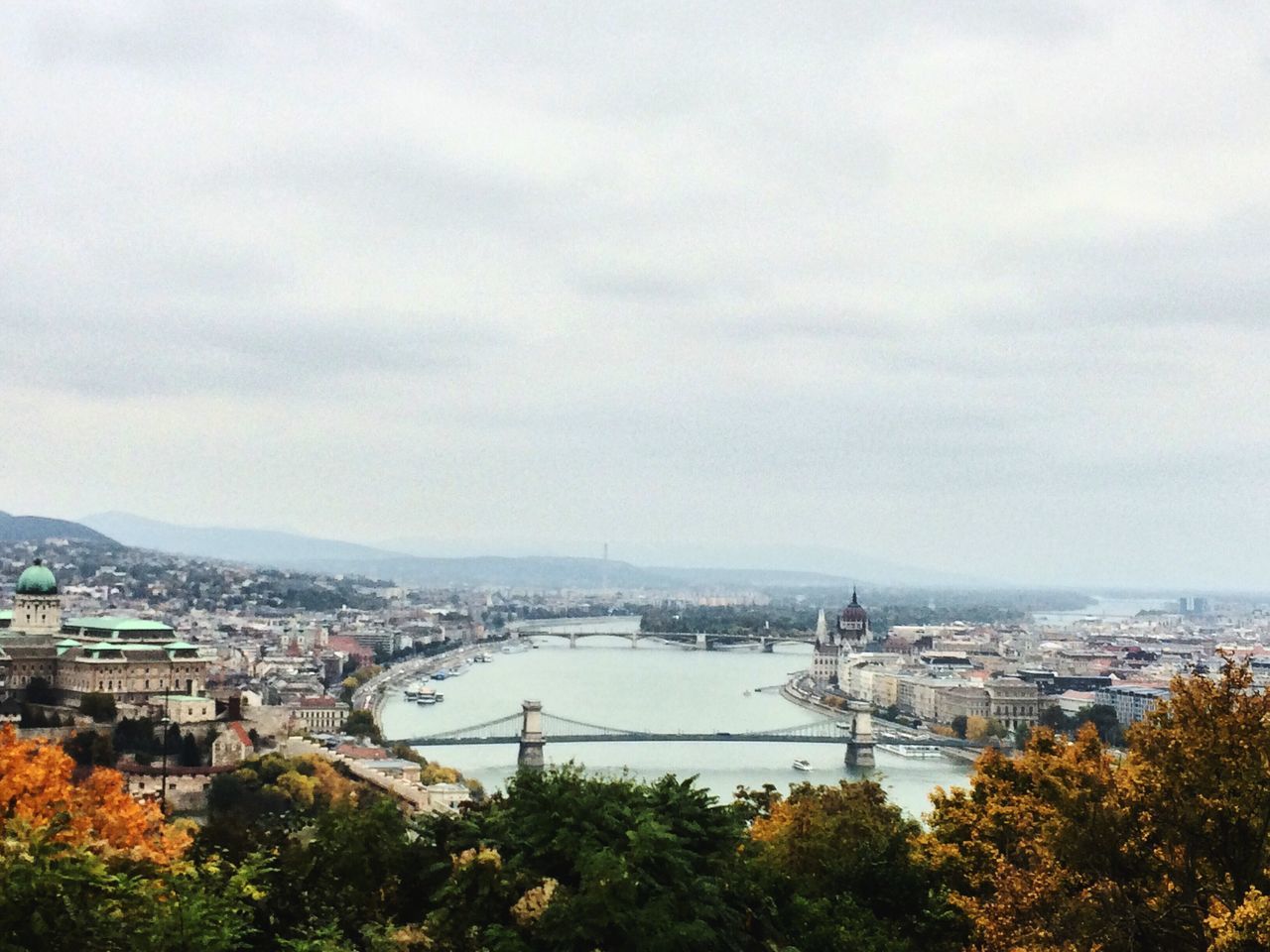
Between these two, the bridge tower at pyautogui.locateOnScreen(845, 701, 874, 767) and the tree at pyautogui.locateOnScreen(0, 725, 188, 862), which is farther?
the bridge tower at pyautogui.locateOnScreen(845, 701, 874, 767)

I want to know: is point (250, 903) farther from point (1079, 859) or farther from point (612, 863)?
point (1079, 859)

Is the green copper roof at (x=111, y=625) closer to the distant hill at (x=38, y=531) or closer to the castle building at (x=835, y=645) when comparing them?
the castle building at (x=835, y=645)

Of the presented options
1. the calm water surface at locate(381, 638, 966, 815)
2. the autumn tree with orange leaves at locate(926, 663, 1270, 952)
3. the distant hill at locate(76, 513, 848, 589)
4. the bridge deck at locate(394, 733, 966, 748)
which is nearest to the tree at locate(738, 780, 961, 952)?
the autumn tree with orange leaves at locate(926, 663, 1270, 952)

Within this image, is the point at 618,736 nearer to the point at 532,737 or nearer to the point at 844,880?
the point at 532,737

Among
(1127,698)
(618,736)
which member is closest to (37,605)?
(618,736)

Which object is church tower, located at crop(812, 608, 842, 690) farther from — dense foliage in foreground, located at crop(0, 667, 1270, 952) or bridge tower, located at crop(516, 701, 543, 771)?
dense foliage in foreground, located at crop(0, 667, 1270, 952)

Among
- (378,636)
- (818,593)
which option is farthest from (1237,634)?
(818,593)

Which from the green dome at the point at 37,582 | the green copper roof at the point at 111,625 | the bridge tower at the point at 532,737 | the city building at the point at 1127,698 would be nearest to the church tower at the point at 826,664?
the city building at the point at 1127,698
